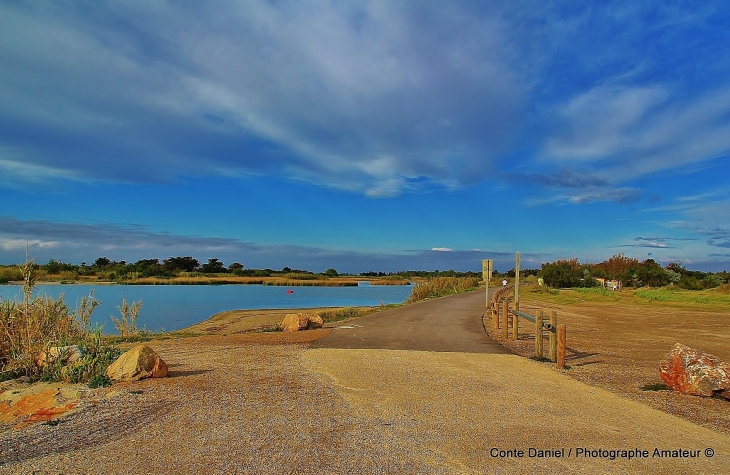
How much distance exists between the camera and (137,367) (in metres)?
7.88

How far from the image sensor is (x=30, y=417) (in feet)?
19.4

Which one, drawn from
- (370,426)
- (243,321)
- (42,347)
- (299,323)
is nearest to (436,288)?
(243,321)

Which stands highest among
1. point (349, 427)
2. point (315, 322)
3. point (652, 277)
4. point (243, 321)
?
point (652, 277)

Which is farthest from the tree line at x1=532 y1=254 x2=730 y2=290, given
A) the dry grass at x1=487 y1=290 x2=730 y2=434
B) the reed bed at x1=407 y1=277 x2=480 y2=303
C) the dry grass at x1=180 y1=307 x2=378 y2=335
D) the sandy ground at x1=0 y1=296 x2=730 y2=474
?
the sandy ground at x1=0 y1=296 x2=730 y2=474

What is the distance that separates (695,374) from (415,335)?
8.08 m

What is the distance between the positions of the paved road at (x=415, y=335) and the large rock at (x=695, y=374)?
4.37 metres

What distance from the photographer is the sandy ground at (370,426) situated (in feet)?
15.2

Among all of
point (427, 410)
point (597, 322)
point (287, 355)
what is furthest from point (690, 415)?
point (597, 322)

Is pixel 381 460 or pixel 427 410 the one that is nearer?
pixel 381 460

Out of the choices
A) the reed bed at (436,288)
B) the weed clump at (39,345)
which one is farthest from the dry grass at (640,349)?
the reed bed at (436,288)

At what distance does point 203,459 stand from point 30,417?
2.82 m

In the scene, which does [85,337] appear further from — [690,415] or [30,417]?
[690,415]

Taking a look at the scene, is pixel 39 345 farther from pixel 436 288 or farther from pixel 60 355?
pixel 436 288

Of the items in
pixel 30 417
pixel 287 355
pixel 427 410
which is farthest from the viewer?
pixel 287 355
